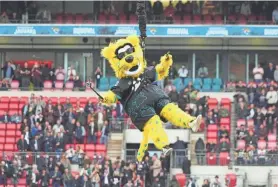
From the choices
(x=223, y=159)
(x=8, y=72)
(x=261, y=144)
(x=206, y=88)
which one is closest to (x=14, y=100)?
(x=8, y=72)

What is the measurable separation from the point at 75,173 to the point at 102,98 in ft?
47.1

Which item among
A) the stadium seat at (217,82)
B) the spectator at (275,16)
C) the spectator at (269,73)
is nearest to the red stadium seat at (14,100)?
the stadium seat at (217,82)

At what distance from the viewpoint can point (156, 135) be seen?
16.2m

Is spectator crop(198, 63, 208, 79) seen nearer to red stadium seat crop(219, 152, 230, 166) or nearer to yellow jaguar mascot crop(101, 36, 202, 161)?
red stadium seat crop(219, 152, 230, 166)

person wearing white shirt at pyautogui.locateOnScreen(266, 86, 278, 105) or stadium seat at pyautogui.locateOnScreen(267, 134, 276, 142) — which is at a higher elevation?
person wearing white shirt at pyautogui.locateOnScreen(266, 86, 278, 105)

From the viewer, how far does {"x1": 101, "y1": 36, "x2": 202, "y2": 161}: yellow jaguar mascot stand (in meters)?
16.2

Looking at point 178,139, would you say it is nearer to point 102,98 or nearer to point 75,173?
point 75,173

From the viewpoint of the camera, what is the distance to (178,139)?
1261 inches

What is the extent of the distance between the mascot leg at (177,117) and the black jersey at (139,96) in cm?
17

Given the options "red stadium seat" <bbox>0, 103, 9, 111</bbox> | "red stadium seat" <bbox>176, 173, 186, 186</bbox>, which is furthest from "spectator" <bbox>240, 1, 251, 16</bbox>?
"red stadium seat" <bbox>176, 173, 186, 186</bbox>

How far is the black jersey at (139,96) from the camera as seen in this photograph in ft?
53.6

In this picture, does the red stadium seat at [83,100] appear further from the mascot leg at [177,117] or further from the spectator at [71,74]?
the mascot leg at [177,117]

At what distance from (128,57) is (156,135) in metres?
1.21

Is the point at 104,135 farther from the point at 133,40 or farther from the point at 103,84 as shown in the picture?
the point at 133,40
